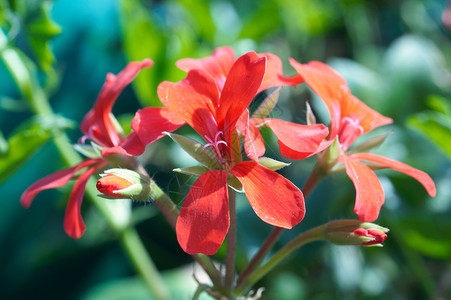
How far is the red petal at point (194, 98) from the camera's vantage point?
0.67 meters

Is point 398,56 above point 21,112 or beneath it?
beneath

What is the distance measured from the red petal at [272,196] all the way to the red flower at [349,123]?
0.12m

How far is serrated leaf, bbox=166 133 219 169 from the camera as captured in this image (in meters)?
0.70

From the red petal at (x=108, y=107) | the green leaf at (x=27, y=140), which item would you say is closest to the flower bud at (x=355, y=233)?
the red petal at (x=108, y=107)

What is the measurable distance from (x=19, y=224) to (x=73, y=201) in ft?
2.67

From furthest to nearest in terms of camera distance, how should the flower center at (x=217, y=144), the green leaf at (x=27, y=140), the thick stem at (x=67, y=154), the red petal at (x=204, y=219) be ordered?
the thick stem at (x=67, y=154), the green leaf at (x=27, y=140), the flower center at (x=217, y=144), the red petal at (x=204, y=219)

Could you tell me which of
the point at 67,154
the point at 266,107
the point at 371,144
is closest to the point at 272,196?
the point at 266,107

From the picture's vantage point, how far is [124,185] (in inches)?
25.4

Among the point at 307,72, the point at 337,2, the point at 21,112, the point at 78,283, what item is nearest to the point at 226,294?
the point at 307,72

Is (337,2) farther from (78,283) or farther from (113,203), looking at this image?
(78,283)

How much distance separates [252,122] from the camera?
0.69m

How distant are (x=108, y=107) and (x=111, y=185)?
0.65 feet

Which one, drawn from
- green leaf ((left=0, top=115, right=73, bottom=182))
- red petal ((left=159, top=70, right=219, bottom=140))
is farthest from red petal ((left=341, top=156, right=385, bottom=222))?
green leaf ((left=0, top=115, right=73, bottom=182))

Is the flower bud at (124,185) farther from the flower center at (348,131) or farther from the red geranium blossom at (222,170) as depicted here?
the flower center at (348,131)
